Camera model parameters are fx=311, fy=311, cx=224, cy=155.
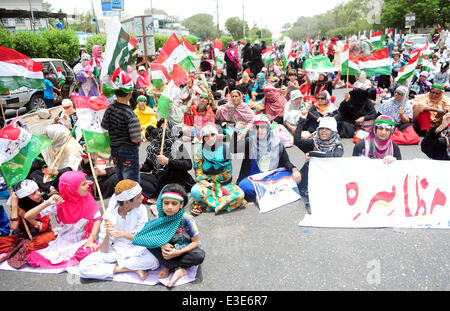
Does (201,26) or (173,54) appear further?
(201,26)

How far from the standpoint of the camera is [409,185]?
3691 millimetres

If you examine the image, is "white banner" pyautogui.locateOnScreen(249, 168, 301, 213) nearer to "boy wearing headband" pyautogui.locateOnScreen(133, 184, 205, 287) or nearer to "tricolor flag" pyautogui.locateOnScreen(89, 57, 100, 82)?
"boy wearing headband" pyautogui.locateOnScreen(133, 184, 205, 287)

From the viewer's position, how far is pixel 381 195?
145 inches

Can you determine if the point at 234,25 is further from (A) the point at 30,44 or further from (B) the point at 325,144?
(B) the point at 325,144

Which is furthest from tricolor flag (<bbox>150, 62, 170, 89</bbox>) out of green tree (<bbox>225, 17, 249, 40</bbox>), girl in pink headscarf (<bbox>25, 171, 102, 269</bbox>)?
green tree (<bbox>225, 17, 249, 40</bbox>)

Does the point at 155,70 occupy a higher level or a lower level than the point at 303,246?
higher

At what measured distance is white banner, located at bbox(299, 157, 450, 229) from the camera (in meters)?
3.60

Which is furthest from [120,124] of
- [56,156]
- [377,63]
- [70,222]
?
[377,63]

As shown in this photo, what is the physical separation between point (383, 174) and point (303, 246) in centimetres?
135

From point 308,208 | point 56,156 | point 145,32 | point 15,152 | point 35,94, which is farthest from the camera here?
point 35,94

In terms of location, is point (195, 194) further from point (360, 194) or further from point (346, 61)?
point (346, 61)

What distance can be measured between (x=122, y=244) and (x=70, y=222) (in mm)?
728
